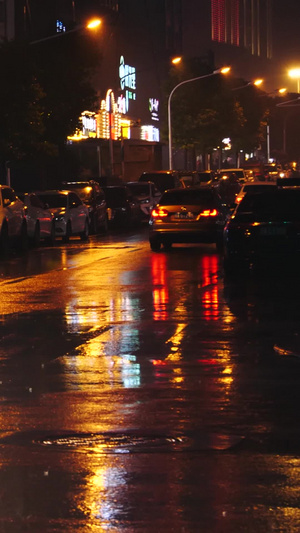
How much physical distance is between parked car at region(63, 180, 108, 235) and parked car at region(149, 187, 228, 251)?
10.7m

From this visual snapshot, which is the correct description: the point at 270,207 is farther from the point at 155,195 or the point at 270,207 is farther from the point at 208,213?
the point at 155,195

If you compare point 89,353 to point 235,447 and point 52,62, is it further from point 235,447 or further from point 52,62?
point 52,62

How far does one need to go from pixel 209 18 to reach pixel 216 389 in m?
121

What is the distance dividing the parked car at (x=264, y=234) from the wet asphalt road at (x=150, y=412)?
2.64 meters

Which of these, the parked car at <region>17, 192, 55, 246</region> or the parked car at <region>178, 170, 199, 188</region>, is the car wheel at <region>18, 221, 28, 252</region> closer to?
the parked car at <region>17, 192, 55, 246</region>

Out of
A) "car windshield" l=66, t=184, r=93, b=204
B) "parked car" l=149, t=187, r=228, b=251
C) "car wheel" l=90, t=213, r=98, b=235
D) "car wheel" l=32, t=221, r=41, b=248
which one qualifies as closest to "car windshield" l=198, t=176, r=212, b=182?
"car windshield" l=66, t=184, r=93, b=204

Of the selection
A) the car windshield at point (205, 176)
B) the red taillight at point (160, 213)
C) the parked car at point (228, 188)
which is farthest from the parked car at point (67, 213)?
the car windshield at point (205, 176)

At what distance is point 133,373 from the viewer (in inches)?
396

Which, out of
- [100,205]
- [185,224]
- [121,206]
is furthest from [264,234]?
[121,206]

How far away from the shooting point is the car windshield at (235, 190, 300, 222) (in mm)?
20500

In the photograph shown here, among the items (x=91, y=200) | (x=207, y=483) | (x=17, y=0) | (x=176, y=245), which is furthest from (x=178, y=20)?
(x=207, y=483)

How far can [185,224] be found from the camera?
2764 cm

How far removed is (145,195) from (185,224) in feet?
59.9

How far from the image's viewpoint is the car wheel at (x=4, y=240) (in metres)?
27.3
